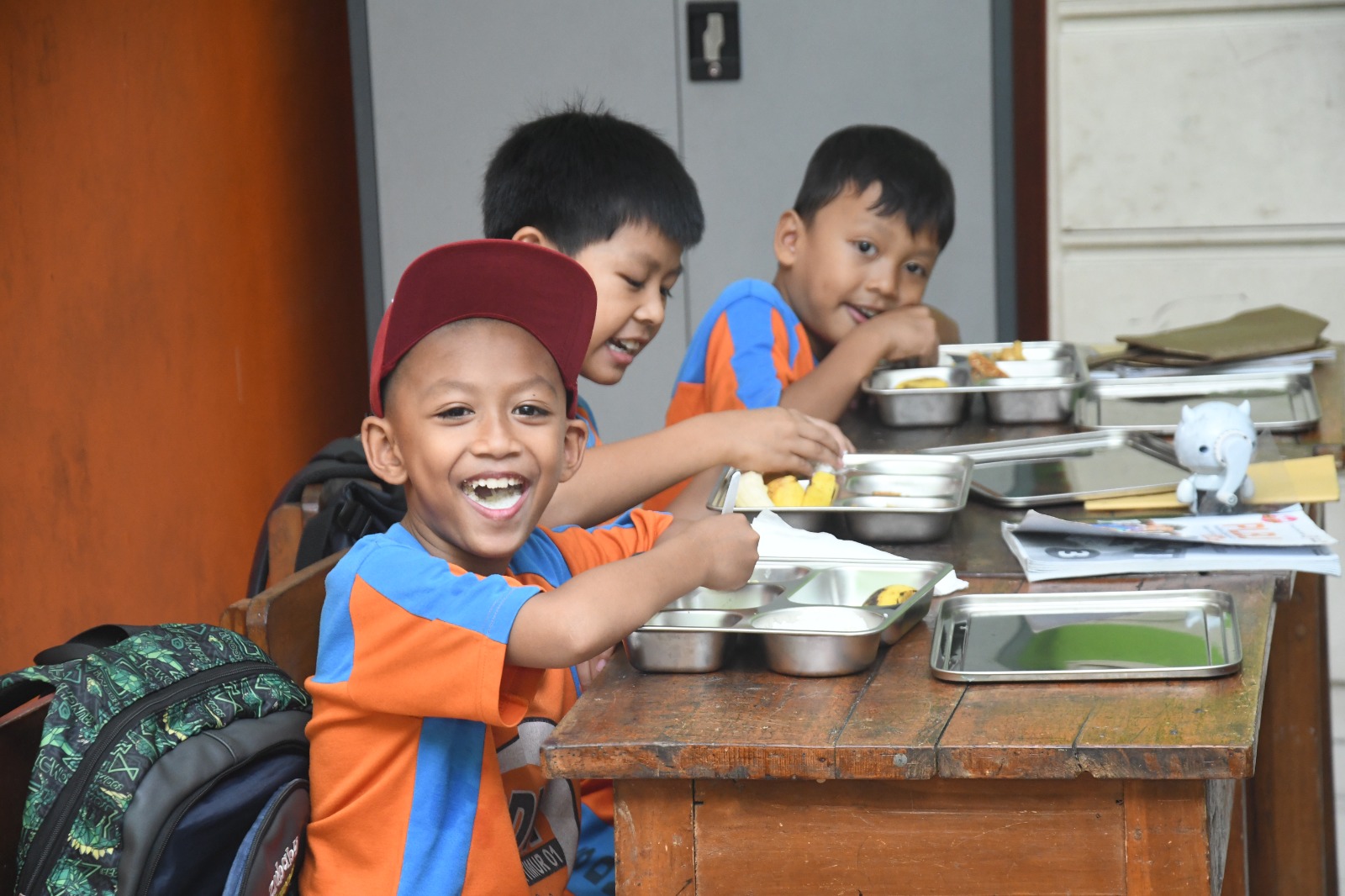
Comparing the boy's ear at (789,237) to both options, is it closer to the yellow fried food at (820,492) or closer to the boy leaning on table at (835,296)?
the boy leaning on table at (835,296)

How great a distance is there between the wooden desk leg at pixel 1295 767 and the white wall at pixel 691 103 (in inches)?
65.9

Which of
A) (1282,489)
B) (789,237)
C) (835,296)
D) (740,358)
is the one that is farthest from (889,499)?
(789,237)

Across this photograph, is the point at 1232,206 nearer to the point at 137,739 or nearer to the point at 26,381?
the point at 26,381

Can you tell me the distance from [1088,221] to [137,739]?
296 cm

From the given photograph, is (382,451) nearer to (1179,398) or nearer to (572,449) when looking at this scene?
(572,449)

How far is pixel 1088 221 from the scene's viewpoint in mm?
3490

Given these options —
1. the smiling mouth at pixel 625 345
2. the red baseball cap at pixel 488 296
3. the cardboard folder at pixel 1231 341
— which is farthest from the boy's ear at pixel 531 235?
the cardboard folder at pixel 1231 341

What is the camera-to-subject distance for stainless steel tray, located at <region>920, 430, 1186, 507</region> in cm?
161

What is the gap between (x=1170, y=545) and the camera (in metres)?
1.39

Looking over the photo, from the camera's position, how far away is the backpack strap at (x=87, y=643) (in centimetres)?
113

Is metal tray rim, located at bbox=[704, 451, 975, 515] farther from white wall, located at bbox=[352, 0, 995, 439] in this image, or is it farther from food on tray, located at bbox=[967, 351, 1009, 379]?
white wall, located at bbox=[352, 0, 995, 439]

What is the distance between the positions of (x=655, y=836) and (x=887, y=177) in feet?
5.76

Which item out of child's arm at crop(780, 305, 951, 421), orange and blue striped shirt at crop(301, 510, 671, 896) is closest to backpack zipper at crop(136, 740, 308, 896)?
orange and blue striped shirt at crop(301, 510, 671, 896)

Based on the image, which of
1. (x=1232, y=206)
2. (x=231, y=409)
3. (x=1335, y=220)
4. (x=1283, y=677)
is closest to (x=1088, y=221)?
(x=1232, y=206)
